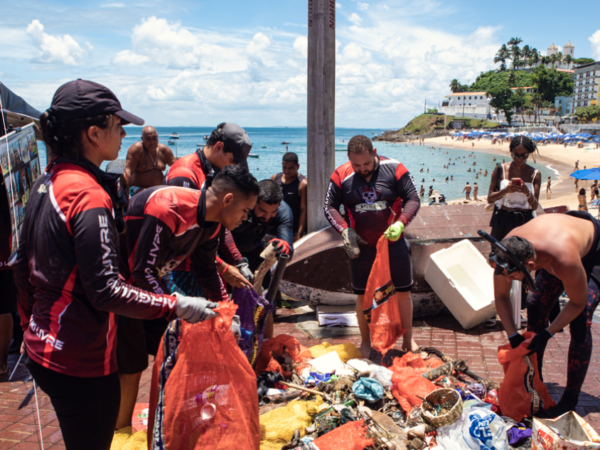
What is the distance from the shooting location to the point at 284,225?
13.4ft

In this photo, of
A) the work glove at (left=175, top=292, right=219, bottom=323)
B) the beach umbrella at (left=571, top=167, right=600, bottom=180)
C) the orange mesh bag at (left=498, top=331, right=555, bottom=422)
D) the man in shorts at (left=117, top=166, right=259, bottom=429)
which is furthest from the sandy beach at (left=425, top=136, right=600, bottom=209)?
the work glove at (left=175, top=292, right=219, bottom=323)

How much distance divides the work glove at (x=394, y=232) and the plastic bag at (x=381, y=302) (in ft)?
0.22

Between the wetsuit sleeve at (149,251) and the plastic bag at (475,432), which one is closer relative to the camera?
the wetsuit sleeve at (149,251)

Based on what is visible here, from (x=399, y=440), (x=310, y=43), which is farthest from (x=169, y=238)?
(x=310, y=43)

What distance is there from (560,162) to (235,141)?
172ft

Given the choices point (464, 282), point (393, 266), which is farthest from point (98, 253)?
point (464, 282)

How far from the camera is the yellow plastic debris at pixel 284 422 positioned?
2.72 meters

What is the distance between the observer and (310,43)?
18.7ft

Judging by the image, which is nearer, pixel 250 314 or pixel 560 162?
pixel 250 314

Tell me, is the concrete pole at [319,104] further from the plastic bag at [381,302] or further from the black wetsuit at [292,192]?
the plastic bag at [381,302]

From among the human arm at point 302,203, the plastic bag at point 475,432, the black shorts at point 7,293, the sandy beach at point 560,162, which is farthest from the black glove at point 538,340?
the sandy beach at point 560,162

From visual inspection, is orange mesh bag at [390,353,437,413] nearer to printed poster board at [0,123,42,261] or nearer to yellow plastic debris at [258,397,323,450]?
yellow plastic debris at [258,397,323,450]

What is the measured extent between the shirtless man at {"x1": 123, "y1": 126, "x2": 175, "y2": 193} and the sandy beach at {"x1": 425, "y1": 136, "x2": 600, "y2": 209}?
1870 cm

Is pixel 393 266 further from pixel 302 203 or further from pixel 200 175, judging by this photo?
pixel 302 203
